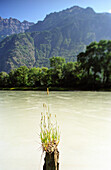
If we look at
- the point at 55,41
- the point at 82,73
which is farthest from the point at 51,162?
the point at 55,41

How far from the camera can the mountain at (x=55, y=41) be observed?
134m

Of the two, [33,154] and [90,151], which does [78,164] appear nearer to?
[90,151]

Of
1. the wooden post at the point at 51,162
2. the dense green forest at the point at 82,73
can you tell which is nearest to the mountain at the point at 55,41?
the dense green forest at the point at 82,73

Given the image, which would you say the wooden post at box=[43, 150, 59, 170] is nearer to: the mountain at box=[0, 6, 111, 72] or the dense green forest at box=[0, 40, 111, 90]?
the dense green forest at box=[0, 40, 111, 90]

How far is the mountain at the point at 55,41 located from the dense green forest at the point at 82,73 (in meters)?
84.5

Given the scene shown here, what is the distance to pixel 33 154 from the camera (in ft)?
11.3

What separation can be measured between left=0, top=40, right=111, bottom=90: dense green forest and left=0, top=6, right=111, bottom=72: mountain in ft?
277

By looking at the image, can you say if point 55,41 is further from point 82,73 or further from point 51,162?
point 51,162

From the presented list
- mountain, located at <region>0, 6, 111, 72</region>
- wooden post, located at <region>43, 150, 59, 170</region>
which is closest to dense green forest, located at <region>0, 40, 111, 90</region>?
wooden post, located at <region>43, 150, 59, 170</region>

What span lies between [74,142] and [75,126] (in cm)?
166

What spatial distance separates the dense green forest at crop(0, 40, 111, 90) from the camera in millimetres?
34031

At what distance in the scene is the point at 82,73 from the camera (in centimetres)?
3812

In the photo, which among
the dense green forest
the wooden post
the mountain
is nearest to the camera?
the wooden post

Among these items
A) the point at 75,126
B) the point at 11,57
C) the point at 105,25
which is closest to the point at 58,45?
the point at 11,57
